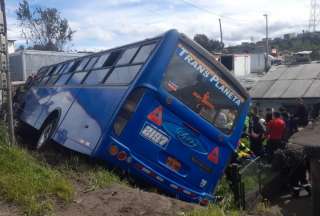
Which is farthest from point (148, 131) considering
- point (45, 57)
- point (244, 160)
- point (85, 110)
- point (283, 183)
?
point (45, 57)

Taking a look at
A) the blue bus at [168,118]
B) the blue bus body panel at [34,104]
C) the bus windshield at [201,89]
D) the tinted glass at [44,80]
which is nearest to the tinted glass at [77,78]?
the blue bus body panel at [34,104]

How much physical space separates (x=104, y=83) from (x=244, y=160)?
2.86 metres

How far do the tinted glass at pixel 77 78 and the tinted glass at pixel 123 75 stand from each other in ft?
5.98

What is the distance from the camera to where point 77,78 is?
33.6ft

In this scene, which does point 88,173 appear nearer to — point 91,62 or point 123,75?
point 123,75

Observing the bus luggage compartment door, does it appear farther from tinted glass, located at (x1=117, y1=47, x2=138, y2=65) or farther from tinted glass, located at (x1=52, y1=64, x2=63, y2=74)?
tinted glass, located at (x1=52, y1=64, x2=63, y2=74)

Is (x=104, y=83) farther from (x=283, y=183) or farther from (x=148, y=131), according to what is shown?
(x=283, y=183)

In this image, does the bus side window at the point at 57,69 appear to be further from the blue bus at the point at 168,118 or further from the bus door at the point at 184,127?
the bus door at the point at 184,127

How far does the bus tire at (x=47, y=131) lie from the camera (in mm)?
9133

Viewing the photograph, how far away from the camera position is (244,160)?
336 inches

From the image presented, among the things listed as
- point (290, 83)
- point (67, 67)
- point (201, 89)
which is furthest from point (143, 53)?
point (290, 83)

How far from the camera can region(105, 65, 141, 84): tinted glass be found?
280 inches

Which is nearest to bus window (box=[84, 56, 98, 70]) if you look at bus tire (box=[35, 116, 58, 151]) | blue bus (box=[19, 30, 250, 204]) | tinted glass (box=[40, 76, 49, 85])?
bus tire (box=[35, 116, 58, 151])

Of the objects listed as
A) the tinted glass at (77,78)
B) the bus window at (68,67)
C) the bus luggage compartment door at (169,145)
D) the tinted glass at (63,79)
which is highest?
the bus window at (68,67)
